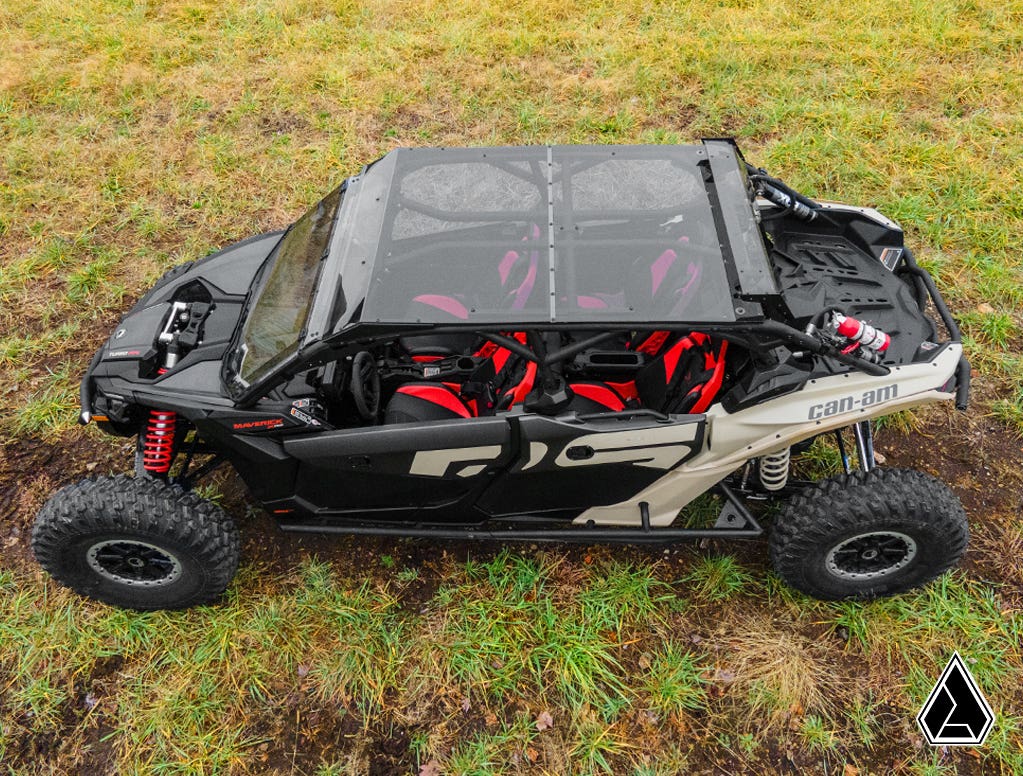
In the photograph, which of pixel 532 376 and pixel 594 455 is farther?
pixel 532 376

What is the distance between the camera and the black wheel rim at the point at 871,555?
10.9 ft

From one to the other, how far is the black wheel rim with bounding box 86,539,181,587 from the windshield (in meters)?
0.98

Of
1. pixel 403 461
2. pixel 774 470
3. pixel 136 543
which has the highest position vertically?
pixel 403 461

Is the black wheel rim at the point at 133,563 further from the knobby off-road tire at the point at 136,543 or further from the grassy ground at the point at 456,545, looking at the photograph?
the grassy ground at the point at 456,545

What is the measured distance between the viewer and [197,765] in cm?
323

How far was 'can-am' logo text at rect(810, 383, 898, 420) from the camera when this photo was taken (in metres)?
3.03

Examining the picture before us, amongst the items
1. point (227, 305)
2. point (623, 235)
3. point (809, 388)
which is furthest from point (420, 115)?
point (809, 388)

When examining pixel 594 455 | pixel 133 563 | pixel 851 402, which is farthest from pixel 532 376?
pixel 133 563

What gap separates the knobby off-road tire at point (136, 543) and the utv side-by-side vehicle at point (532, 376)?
0.01m

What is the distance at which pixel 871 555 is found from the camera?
340cm

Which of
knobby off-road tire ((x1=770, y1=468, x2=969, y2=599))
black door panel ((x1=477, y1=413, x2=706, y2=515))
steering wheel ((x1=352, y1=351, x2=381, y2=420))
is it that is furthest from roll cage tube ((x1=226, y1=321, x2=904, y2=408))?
knobby off-road tire ((x1=770, y1=468, x2=969, y2=599))

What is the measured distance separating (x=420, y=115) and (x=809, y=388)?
4.78 m

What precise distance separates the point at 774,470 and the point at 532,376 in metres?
1.17

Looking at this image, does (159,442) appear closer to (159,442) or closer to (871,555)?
(159,442)
